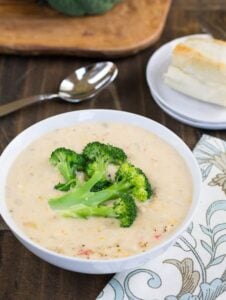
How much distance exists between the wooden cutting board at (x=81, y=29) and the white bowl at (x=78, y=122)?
374 mm

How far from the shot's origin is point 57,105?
1.39m

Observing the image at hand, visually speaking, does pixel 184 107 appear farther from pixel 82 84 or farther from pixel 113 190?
pixel 113 190

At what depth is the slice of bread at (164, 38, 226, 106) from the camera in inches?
50.9

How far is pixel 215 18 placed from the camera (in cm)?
167

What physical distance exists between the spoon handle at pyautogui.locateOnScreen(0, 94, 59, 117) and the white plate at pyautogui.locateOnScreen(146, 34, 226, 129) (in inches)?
9.4

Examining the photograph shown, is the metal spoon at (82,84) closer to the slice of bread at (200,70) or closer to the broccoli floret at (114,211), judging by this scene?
the slice of bread at (200,70)

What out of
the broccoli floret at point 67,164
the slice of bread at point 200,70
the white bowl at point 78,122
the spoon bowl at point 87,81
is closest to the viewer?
the white bowl at point 78,122

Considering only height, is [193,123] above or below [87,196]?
below

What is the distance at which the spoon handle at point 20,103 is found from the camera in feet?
4.37

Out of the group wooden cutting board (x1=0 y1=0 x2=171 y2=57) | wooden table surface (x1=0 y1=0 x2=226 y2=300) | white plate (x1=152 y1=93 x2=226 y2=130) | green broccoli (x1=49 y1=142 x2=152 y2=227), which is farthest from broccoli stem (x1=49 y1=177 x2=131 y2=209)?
wooden cutting board (x1=0 y1=0 x2=171 y2=57)

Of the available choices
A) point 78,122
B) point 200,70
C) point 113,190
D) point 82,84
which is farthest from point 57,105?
point 113,190

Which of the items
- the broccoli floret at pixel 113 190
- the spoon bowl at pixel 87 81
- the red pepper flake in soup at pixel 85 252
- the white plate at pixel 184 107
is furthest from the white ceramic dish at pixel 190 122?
the red pepper flake in soup at pixel 85 252

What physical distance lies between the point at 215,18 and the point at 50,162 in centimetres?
82

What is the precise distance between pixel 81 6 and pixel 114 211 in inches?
30.8
